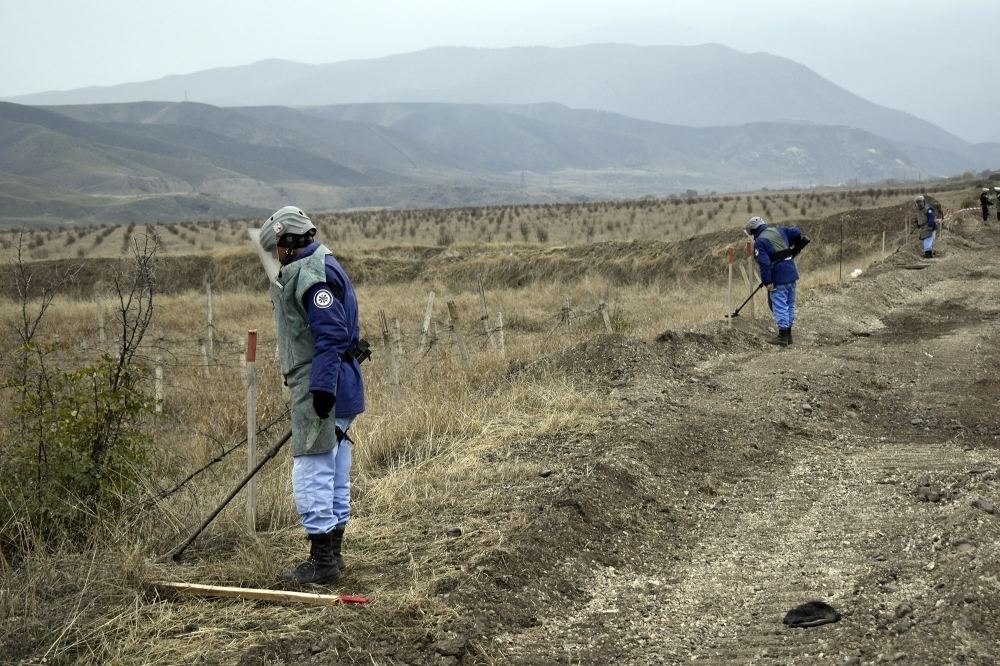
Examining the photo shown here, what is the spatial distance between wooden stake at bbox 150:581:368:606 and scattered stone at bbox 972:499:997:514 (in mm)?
3713

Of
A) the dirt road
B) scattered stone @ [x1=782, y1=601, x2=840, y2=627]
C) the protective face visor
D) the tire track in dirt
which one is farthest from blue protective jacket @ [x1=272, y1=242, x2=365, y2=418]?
scattered stone @ [x1=782, y1=601, x2=840, y2=627]

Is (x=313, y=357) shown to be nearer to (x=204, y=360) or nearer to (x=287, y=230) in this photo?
(x=287, y=230)

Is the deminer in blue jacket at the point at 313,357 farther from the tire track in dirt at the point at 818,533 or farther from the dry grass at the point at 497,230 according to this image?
the dry grass at the point at 497,230

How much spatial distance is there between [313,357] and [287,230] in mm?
765

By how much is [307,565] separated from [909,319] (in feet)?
43.3

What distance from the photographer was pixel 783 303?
13125mm

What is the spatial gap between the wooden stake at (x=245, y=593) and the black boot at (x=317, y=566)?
216 mm

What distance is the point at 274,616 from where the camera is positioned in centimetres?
498

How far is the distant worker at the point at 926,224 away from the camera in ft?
78.3

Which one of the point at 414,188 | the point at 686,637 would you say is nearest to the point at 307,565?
the point at 686,637

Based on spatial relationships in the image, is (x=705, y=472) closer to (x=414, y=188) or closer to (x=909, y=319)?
(x=909, y=319)

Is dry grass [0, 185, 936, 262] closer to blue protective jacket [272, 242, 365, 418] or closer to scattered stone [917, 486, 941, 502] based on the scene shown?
scattered stone [917, 486, 941, 502]

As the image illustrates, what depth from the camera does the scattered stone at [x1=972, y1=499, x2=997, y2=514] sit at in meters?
5.78

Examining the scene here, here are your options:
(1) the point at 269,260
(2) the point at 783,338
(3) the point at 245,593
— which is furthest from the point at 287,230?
(2) the point at 783,338
